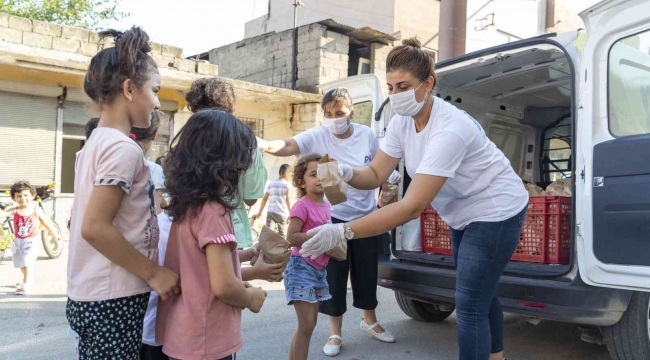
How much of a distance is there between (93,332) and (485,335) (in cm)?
179

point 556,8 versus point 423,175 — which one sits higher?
point 556,8

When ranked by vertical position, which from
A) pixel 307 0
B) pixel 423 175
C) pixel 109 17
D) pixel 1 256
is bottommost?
pixel 1 256

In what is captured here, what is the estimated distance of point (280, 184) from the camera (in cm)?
856

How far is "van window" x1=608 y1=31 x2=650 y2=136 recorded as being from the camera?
2.96 meters

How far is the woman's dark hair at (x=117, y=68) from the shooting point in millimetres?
1812

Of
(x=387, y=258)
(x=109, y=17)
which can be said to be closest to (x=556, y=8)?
(x=109, y=17)

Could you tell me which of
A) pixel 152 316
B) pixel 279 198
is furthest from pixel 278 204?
pixel 152 316

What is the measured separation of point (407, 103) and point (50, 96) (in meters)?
9.48

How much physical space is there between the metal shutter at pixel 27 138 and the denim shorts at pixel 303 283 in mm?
8732

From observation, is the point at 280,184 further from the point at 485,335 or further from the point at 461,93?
the point at 485,335

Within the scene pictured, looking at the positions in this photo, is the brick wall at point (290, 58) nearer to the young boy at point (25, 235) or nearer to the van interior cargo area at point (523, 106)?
the van interior cargo area at point (523, 106)

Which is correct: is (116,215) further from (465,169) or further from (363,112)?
(363,112)

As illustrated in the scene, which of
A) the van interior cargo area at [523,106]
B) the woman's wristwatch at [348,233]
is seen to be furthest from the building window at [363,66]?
the woman's wristwatch at [348,233]

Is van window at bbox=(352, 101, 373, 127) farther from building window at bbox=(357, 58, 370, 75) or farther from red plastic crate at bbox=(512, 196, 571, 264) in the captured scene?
building window at bbox=(357, 58, 370, 75)
